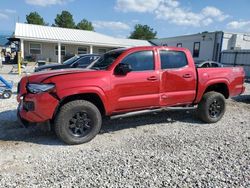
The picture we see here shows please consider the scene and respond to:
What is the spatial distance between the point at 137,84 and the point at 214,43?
20182 millimetres

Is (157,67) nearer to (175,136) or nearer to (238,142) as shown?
(175,136)

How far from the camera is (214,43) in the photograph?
898 inches

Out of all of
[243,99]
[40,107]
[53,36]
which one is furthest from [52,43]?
[40,107]

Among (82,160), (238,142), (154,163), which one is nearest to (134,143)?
(154,163)

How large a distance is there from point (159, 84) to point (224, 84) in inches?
83.4

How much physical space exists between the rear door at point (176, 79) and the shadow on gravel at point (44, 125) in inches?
32.5

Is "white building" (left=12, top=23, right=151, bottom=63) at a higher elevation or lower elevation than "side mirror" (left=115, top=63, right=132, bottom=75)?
higher

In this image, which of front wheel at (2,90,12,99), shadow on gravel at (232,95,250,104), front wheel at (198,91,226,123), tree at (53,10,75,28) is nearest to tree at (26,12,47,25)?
tree at (53,10,75,28)

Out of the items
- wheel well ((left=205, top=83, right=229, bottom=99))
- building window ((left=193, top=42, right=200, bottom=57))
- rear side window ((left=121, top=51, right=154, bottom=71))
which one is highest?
building window ((left=193, top=42, right=200, bottom=57))

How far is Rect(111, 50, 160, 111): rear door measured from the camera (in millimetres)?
4836

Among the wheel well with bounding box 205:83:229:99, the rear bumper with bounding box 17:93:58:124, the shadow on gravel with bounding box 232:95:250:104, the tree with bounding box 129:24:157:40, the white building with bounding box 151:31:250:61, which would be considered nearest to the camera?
the rear bumper with bounding box 17:93:58:124

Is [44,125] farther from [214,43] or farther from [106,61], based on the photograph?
[214,43]

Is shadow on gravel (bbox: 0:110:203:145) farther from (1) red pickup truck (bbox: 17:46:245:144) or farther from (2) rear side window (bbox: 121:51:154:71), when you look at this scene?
(2) rear side window (bbox: 121:51:154:71)

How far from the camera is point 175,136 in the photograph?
204 inches
